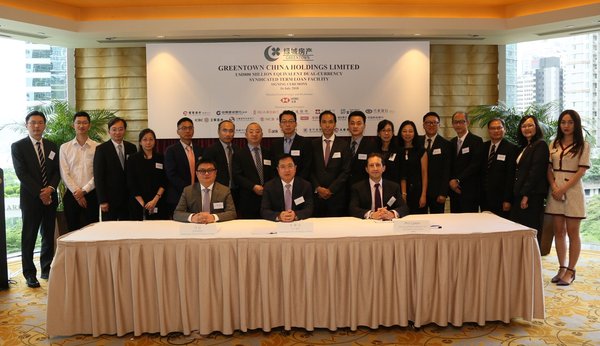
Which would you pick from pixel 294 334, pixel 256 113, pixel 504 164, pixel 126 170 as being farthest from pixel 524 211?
pixel 126 170

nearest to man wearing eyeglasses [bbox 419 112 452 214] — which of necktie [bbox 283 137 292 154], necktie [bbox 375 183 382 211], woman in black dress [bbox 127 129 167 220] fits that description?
necktie [bbox 375 183 382 211]

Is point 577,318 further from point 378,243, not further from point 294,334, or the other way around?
point 294,334

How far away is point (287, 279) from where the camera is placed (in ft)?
10.4

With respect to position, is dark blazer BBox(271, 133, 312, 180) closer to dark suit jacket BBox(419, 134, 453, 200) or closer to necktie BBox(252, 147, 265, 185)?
necktie BBox(252, 147, 265, 185)

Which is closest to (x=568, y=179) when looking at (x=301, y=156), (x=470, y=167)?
(x=470, y=167)

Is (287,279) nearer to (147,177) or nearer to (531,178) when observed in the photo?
(147,177)

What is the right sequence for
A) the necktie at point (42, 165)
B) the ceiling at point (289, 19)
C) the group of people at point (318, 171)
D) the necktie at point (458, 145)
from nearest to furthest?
the group of people at point (318, 171) → the necktie at point (42, 165) → the necktie at point (458, 145) → the ceiling at point (289, 19)

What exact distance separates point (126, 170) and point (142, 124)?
191 cm

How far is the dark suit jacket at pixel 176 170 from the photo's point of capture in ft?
15.2

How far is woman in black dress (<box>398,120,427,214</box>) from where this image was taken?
4.78 m

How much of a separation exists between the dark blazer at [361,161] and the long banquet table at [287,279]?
1.34 m

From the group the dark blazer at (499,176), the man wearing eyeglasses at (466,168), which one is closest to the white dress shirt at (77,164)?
the man wearing eyeglasses at (466,168)

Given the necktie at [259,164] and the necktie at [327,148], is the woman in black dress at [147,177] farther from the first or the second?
the necktie at [327,148]

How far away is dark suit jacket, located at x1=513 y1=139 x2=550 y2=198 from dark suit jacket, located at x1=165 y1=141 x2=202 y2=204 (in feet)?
9.39
